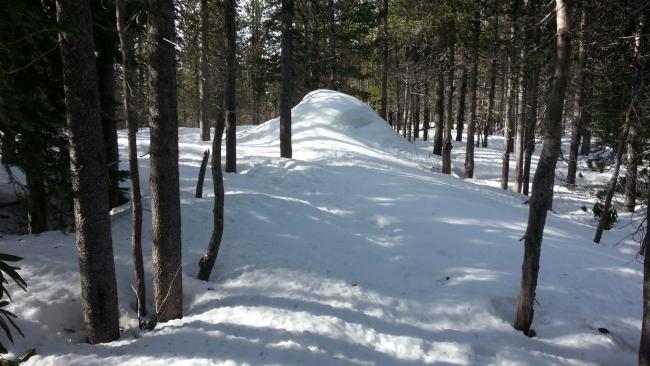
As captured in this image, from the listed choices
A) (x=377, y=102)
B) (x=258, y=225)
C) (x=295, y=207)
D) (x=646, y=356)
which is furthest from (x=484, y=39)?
(x=377, y=102)

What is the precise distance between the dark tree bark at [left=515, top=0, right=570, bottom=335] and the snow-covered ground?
1.65ft

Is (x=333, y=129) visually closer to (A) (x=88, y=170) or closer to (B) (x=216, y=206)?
(B) (x=216, y=206)

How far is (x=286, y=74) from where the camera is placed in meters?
14.6

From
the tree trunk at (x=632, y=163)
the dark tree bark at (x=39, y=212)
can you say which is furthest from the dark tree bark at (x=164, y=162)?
the tree trunk at (x=632, y=163)

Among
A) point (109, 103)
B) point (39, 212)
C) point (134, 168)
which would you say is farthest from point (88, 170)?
point (109, 103)

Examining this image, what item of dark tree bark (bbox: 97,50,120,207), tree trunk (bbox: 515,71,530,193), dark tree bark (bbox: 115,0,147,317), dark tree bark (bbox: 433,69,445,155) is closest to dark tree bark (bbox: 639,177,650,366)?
dark tree bark (bbox: 115,0,147,317)

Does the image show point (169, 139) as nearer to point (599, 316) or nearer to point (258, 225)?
point (258, 225)

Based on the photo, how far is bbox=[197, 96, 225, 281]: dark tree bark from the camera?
7184mm

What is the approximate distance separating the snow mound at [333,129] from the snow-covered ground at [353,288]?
286 inches

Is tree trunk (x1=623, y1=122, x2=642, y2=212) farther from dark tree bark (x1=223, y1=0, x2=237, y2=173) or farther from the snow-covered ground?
dark tree bark (x1=223, y1=0, x2=237, y2=173)

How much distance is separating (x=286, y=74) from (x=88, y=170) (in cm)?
1003

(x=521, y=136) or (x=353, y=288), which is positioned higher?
(x=521, y=136)

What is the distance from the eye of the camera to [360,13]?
2248cm

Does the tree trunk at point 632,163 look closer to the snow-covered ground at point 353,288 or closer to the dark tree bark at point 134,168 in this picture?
the snow-covered ground at point 353,288
